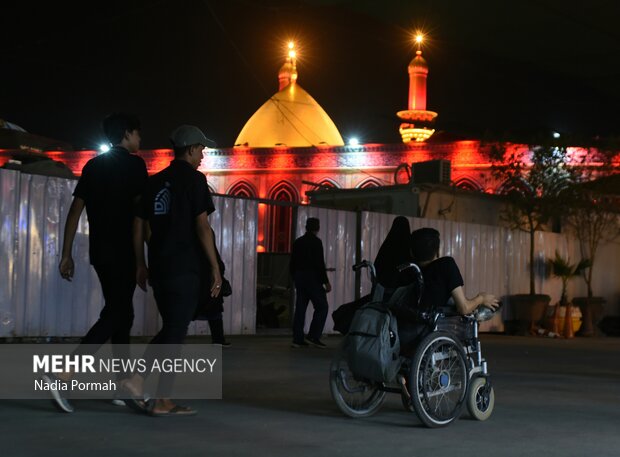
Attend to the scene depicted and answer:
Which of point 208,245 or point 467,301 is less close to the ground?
point 208,245

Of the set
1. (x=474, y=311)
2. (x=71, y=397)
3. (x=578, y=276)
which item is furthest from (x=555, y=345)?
(x=71, y=397)

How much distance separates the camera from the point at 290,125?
54750mm

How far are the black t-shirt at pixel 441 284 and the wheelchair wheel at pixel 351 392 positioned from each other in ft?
1.87

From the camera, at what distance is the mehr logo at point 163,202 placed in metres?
5.23

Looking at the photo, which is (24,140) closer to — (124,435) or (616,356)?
(616,356)

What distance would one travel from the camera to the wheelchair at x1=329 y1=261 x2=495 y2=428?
5102mm

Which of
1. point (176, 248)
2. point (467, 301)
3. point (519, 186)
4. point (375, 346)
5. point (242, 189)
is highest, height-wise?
point (242, 189)

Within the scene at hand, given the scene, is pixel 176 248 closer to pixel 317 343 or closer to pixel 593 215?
pixel 317 343

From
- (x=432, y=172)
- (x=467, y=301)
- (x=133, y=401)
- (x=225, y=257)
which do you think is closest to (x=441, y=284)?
(x=467, y=301)

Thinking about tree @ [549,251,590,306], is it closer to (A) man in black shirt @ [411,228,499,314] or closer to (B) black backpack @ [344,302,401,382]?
(A) man in black shirt @ [411,228,499,314]

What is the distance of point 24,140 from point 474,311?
4517 cm

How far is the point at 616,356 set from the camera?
1109cm

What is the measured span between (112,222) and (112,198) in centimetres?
14

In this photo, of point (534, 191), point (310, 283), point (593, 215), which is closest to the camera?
point (310, 283)
